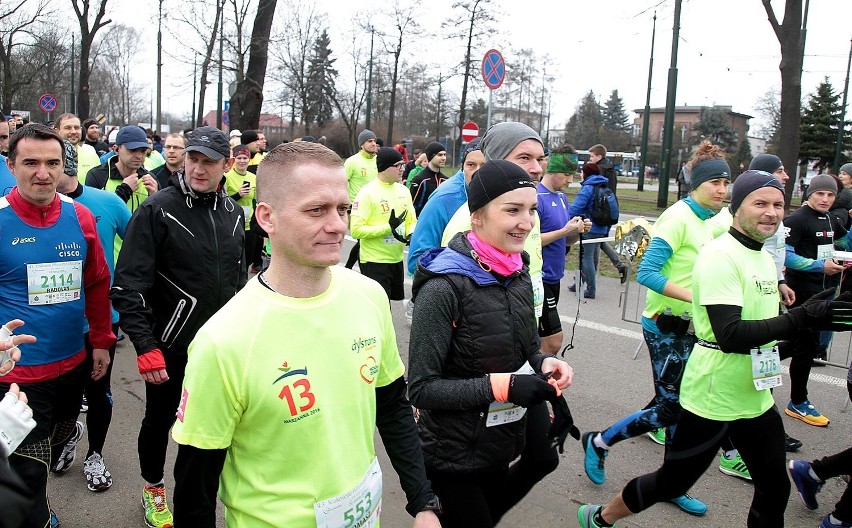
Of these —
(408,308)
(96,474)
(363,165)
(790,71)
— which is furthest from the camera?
(790,71)

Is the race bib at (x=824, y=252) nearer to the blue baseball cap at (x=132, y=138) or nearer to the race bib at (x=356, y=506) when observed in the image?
the race bib at (x=356, y=506)

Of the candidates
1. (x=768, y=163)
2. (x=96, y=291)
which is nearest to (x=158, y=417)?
(x=96, y=291)

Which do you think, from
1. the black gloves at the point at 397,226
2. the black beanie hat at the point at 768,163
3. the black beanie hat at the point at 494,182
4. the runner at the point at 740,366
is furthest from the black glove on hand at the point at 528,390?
the black beanie hat at the point at 768,163

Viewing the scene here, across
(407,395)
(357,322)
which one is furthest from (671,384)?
(357,322)

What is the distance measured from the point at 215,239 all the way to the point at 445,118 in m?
47.8

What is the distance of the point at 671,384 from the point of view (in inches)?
162

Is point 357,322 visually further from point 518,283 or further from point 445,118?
point 445,118

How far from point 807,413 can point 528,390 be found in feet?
13.3

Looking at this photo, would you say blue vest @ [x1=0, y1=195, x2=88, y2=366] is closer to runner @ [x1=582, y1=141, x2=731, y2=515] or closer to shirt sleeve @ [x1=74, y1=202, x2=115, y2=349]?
shirt sleeve @ [x1=74, y1=202, x2=115, y2=349]

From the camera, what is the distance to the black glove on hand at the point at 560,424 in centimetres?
257

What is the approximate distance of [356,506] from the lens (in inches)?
78.0

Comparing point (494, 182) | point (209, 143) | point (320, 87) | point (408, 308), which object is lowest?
point (408, 308)

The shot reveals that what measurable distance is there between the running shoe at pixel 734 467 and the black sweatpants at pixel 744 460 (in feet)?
4.28

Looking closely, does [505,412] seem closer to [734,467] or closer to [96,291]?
[96,291]
